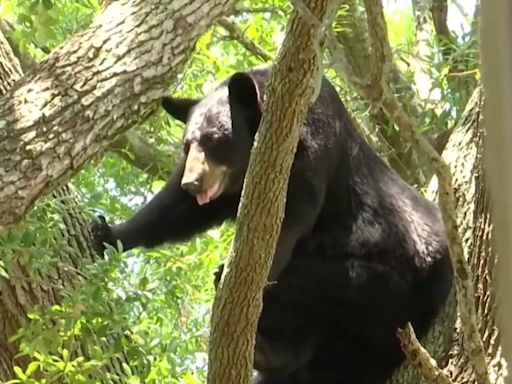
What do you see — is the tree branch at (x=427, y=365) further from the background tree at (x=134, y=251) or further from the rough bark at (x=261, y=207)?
the rough bark at (x=261, y=207)

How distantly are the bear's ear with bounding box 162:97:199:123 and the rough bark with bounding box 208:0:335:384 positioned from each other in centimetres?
171

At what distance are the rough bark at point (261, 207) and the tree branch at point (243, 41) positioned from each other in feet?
9.97

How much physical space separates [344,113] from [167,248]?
1075mm

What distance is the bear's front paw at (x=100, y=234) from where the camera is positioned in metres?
3.51

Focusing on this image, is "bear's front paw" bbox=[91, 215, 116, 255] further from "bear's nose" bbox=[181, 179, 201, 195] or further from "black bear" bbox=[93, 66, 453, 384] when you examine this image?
"bear's nose" bbox=[181, 179, 201, 195]

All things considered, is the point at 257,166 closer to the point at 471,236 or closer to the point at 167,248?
the point at 471,236

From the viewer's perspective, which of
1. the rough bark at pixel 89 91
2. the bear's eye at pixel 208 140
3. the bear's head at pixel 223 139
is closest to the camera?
the rough bark at pixel 89 91

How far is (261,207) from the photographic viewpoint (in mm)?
2127

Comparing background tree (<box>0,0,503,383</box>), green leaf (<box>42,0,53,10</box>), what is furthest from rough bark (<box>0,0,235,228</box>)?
green leaf (<box>42,0,53,10</box>)

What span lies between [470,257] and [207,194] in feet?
3.58

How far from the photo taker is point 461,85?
4.19 meters

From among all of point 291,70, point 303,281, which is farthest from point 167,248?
point 291,70

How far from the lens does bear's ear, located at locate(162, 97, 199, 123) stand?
12.5 feet

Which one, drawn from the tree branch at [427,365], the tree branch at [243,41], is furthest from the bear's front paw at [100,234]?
the tree branch at [243,41]
